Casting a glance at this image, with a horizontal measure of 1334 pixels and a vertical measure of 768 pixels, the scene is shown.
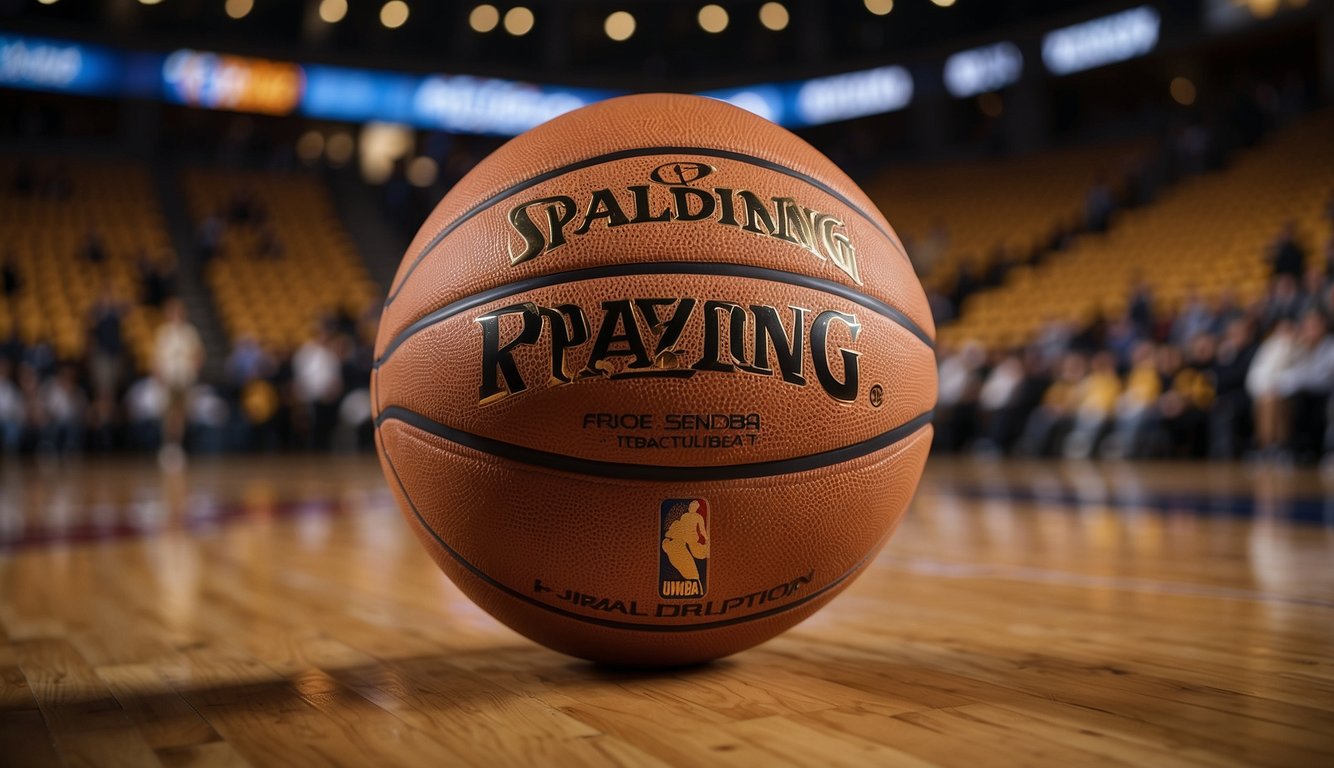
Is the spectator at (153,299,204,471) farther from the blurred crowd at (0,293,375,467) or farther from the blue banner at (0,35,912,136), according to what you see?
the blue banner at (0,35,912,136)

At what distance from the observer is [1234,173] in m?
12.7

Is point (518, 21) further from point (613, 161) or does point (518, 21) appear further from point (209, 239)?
point (613, 161)

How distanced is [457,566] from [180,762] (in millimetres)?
497

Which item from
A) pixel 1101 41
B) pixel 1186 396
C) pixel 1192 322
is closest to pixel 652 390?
pixel 1186 396

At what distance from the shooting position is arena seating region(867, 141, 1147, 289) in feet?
47.6

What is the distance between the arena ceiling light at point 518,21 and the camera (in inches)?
706

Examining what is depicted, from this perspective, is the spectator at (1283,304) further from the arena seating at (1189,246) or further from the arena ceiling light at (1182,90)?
the arena ceiling light at (1182,90)

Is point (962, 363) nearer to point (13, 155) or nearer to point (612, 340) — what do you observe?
point (612, 340)

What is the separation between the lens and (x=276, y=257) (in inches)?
572

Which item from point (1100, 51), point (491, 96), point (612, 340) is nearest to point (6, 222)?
point (491, 96)

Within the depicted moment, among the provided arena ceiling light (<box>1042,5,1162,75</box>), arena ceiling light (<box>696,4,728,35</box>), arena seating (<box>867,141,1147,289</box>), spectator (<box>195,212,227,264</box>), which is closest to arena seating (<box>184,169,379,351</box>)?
spectator (<box>195,212,227,264</box>)

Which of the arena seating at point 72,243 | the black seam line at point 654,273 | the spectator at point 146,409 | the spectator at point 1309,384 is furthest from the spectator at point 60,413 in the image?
the black seam line at point 654,273

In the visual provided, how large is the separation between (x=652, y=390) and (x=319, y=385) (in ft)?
33.7

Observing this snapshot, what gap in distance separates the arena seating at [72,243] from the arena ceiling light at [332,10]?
370 cm
